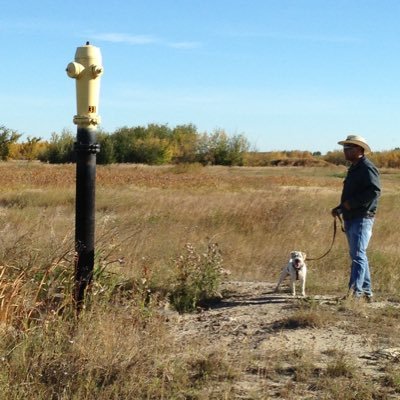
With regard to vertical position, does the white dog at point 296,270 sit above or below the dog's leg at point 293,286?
above

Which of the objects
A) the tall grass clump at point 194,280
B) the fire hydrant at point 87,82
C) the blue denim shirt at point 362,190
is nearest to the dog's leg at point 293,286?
the tall grass clump at point 194,280

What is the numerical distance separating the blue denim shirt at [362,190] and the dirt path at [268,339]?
102 cm

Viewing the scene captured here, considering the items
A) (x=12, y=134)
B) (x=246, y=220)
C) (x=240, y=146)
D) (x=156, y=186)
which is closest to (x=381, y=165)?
(x=240, y=146)

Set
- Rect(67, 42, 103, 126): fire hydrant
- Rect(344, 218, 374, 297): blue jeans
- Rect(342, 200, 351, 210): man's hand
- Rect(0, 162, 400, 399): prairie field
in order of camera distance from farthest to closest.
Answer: Rect(342, 200, 351, 210): man's hand, Rect(344, 218, 374, 297): blue jeans, Rect(67, 42, 103, 126): fire hydrant, Rect(0, 162, 400, 399): prairie field

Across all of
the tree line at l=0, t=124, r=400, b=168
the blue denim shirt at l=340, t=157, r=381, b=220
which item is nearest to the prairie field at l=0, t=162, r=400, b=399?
the blue denim shirt at l=340, t=157, r=381, b=220

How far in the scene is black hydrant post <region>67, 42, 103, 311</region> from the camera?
19.2 feet

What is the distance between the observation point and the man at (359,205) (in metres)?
7.75

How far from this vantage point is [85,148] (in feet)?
19.3

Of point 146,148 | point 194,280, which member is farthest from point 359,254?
point 146,148

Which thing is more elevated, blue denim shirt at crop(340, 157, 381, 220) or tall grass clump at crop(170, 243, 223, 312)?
blue denim shirt at crop(340, 157, 381, 220)

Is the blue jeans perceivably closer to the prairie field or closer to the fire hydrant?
the prairie field

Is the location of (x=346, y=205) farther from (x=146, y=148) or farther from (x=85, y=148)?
(x=146, y=148)

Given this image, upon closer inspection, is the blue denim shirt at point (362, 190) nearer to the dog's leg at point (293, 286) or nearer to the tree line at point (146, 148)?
the dog's leg at point (293, 286)

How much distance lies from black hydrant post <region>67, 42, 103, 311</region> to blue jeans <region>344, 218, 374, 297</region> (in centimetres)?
311
